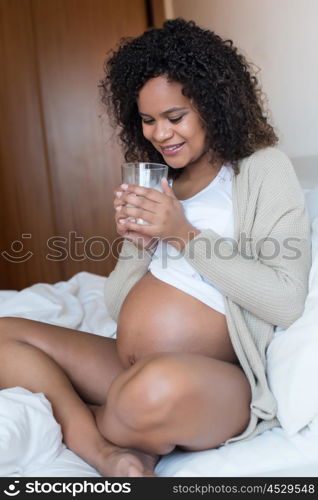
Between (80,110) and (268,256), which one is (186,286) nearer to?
(268,256)

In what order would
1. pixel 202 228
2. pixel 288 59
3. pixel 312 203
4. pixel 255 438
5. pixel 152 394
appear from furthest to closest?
pixel 288 59 < pixel 312 203 < pixel 202 228 < pixel 255 438 < pixel 152 394

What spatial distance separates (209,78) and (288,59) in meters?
0.64

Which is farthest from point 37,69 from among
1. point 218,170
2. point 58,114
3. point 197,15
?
point 218,170

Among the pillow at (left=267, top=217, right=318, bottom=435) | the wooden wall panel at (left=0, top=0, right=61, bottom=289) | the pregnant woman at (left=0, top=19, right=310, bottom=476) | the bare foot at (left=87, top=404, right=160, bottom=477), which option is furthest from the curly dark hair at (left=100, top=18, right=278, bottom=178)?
the wooden wall panel at (left=0, top=0, right=61, bottom=289)

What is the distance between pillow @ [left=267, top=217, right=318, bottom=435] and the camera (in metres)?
1.03

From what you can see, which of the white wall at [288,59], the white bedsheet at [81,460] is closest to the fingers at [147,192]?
the white bedsheet at [81,460]

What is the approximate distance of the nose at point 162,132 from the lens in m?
1.29

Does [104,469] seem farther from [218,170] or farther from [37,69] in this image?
[37,69]

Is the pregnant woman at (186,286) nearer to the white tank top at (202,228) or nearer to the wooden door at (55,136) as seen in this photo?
the white tank top at (202,228)

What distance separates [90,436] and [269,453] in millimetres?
336

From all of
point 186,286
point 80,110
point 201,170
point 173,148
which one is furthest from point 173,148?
point 80,110

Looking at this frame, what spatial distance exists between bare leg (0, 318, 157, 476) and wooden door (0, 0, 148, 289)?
6.79 ft

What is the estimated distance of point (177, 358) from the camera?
1006 millimetres

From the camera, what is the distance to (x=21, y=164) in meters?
3.38
